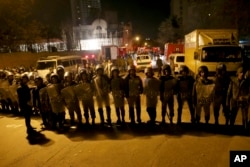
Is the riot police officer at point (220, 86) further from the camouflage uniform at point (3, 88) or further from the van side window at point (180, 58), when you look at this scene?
the van side window at point (180, 58)

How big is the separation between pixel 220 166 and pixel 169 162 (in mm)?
1029

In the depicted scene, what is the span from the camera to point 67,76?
906 centimetres

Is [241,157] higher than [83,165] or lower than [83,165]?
higher

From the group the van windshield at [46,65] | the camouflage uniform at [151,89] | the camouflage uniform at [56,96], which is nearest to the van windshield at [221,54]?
the camouflage uniform at [151,89]

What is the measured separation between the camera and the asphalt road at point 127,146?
20.4 ft

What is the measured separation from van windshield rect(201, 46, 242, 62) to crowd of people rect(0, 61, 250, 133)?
213 inches

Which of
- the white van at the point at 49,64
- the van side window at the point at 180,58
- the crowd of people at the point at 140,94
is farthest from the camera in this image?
the van side window at the point at 180,58

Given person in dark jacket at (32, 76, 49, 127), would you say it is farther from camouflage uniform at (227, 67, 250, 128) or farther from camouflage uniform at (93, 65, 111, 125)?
camouflage uniform at (227, 67, 250, 128)

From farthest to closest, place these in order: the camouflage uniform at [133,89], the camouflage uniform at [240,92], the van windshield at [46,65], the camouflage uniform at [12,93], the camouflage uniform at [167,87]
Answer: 1. the van windshield at [46,65]
2. the camouflage uniform at [12,93]
3. the camouflage uniform at [133,89]
4. the camouflage uniform at [167,87]
5. the camouflage uniform at [240,92]

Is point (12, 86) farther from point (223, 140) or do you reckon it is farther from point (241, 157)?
point (241, 157)

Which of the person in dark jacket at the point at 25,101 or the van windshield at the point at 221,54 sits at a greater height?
the van windshield at the point at 221,54

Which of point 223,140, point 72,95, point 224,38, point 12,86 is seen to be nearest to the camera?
point 223,140

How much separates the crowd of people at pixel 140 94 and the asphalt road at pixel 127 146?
45 centimetres

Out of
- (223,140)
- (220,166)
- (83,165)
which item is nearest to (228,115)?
(223,140)
